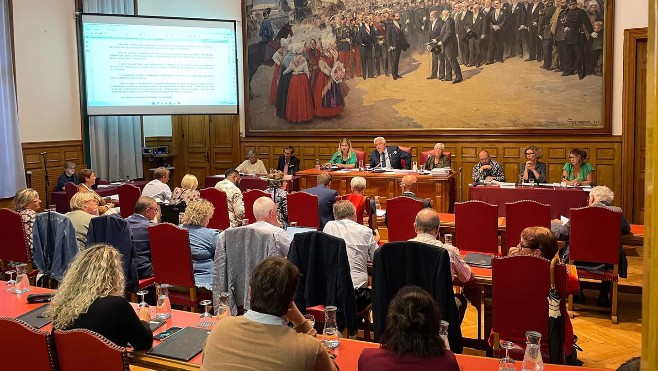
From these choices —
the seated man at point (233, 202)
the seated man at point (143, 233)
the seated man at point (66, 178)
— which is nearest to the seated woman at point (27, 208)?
the seated man at point (143, 233)

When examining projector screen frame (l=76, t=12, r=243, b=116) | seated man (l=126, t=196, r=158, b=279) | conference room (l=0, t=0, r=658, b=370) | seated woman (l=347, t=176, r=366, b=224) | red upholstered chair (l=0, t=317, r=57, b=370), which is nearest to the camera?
red upholstered chair (l=0, t=317, r=57, b=370)

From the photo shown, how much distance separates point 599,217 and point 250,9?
29.9 ft

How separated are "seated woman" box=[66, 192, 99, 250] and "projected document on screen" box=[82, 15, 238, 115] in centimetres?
578

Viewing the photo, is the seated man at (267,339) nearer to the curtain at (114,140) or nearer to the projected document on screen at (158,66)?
the projected document on screen at (158,66)

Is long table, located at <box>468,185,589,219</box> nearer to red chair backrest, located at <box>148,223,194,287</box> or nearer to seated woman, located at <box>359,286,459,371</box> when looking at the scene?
red chair backrest, located at <box>148,223,194,287</box>

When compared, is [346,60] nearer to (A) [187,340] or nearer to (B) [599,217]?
(B) [599,217]

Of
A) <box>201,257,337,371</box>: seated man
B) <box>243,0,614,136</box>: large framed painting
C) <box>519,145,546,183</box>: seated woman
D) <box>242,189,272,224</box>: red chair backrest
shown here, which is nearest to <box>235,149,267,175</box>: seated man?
<box>243,0,614,136</box>: large framed painting

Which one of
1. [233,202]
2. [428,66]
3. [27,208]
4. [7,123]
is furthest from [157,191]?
[428,66]

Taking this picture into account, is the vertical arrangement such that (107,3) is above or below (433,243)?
Result: above

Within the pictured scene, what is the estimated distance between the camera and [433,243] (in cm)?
398

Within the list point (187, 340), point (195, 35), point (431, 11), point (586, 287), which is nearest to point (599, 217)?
point (586, 287)

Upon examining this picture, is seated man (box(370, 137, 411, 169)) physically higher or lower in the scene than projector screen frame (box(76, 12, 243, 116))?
lower

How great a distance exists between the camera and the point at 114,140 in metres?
12.0

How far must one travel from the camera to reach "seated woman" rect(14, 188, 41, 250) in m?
5.87
